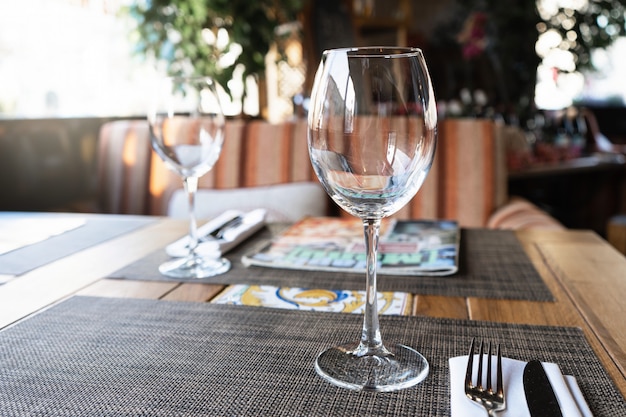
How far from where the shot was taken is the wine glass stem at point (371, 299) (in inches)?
19.8

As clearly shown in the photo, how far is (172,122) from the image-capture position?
2.82 ft

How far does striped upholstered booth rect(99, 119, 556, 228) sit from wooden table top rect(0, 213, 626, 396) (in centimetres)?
78

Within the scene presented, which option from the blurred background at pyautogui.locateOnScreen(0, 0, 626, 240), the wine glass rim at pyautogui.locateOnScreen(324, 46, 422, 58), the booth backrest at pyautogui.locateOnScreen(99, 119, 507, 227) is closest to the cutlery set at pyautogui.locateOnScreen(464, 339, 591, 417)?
the wine glass rim at pyautogui.locateOnScreen(324, 46, 422, 58)

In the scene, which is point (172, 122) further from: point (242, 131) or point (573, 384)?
point (242, 131)

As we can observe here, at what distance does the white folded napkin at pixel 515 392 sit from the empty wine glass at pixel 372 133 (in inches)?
1.3

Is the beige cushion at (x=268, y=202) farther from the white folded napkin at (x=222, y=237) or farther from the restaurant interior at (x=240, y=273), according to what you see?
the white folded napkin at (x=222, y=237)

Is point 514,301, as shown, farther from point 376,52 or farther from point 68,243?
point 68,243

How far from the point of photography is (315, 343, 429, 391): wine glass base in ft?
1.54

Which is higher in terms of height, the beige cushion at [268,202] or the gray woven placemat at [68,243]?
the gray woven placemat at [68,243]

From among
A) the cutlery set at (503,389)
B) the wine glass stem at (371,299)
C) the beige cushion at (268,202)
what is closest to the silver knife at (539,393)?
the cutlery set at (503,389)

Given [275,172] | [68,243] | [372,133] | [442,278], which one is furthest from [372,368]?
[275,172]

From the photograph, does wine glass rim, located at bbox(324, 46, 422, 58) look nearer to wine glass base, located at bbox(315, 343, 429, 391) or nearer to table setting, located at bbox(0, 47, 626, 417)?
table setting, located at bbox(0, 47, 626, 417)

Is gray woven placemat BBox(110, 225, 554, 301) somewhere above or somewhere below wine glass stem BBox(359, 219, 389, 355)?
below

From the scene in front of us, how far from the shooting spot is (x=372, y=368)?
0.50 metres
